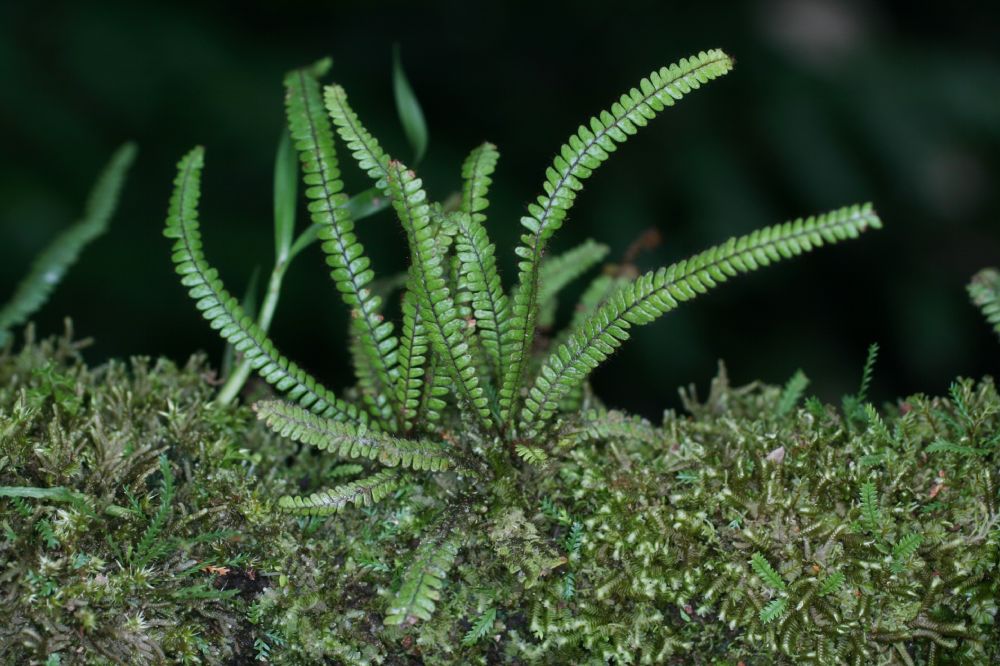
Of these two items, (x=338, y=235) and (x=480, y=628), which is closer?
(x=480, y=628)

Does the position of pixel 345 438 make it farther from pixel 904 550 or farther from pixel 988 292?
pixel 988 292

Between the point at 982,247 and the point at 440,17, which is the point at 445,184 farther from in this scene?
the point at 982,247

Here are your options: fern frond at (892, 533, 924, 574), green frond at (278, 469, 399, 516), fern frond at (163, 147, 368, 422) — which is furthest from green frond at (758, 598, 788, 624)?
fern frond at (163, 147, 368, 422)

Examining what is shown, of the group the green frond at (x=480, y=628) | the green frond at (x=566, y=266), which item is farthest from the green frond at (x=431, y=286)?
the green frond at (x=566, y=266)

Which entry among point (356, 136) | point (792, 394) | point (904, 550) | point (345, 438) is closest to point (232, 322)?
point (345, 438)

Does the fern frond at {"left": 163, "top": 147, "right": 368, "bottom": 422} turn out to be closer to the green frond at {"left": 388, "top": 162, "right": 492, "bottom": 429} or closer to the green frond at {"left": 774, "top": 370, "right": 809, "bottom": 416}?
the green frond at {"left": 388, "top": 162, "right": 492, "bottom": 429}

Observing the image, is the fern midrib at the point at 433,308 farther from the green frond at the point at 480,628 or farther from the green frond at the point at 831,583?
the green frond at the point at 831,583
